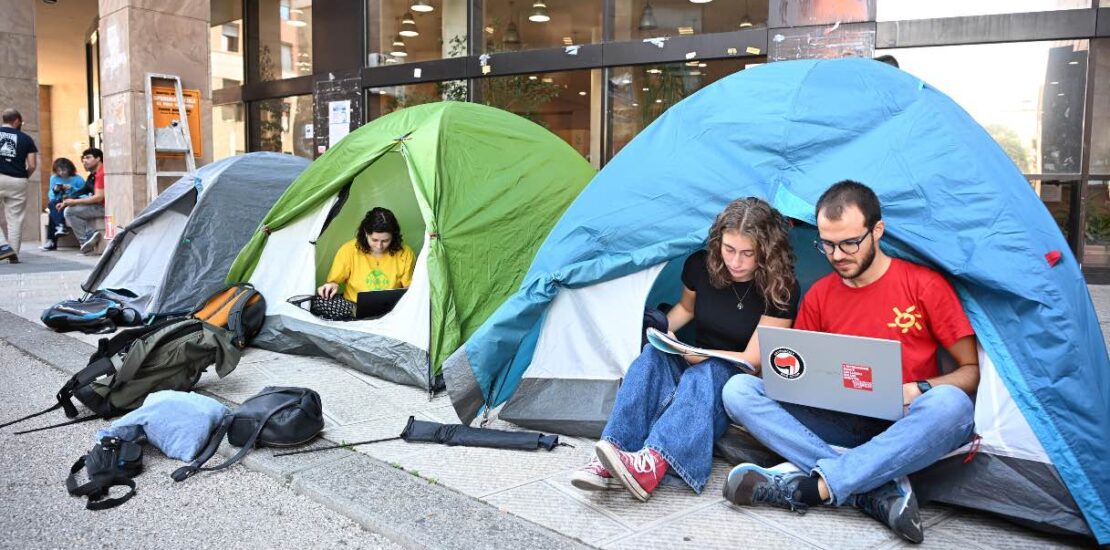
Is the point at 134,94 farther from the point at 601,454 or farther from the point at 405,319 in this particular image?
the point at 601,454

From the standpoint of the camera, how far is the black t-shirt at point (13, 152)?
1017 centimetres

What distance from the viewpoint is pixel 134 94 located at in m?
9.76

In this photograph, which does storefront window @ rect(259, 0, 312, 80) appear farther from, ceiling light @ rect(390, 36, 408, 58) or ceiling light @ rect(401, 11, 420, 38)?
ceiling light @ rect(401, 11, 420, 38)

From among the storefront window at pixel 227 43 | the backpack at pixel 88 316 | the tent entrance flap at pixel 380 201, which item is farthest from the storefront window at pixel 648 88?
the storefront window at pixel 227 43

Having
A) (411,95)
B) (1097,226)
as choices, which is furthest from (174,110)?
(1097,226)

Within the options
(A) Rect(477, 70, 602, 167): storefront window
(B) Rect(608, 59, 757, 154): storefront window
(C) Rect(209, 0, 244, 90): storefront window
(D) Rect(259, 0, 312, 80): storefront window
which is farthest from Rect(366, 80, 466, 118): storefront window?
(C) Rect(209, 0, 244, 90): storefront window

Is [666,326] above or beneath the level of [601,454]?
above

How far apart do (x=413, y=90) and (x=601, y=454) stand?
8.84 meters

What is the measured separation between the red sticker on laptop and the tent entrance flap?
→ 399 centimetres

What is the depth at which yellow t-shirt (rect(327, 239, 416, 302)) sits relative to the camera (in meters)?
5.56

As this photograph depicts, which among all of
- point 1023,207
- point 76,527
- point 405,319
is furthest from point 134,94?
point 1023,207

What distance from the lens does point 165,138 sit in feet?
32.8

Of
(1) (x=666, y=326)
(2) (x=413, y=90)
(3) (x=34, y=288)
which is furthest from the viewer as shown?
(2) (x=413, y=90)

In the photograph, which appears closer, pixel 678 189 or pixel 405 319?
pixel 678 189
